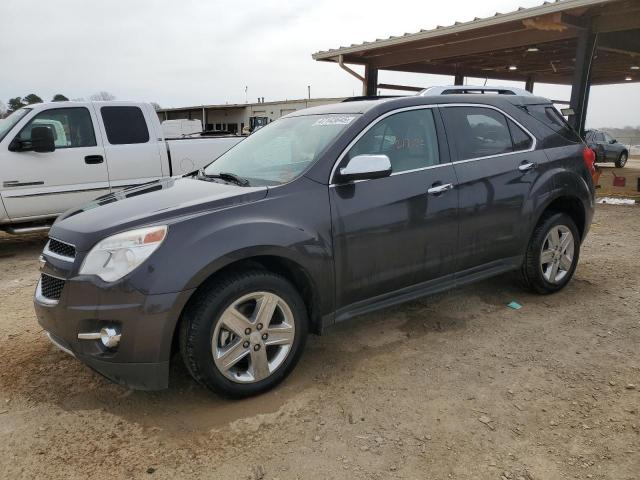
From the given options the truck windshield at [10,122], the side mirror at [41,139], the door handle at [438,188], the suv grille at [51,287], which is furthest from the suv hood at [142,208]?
the truck windshield at [10,122]

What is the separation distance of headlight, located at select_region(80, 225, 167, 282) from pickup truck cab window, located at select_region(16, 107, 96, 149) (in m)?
4.81

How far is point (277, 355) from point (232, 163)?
160 centimetres

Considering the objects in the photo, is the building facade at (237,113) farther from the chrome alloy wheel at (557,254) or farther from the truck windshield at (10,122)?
the chrome alloy wheel at (557,254)

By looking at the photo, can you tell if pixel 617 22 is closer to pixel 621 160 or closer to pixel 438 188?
pixel 438 188

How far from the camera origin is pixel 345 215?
3.16m

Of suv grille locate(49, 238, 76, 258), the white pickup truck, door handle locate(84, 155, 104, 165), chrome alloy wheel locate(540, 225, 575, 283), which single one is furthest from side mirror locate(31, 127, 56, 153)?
chrome alloy wheel locate(540, 225, 575, 283)

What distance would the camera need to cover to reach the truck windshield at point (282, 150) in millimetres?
3328

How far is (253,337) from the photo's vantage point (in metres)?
2.86

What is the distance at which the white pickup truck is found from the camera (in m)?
6.39

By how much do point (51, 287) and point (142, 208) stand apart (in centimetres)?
68

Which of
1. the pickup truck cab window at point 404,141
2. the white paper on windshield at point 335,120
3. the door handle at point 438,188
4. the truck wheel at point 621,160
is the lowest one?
the truck wheel at point 621,160

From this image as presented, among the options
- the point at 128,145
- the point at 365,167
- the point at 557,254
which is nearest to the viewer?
the point at 365,167

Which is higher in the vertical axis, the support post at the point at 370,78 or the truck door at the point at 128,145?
the support post at the point at 370,78

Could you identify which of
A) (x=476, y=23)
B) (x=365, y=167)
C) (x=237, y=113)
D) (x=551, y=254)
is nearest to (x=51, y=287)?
(x=365, y=167)
